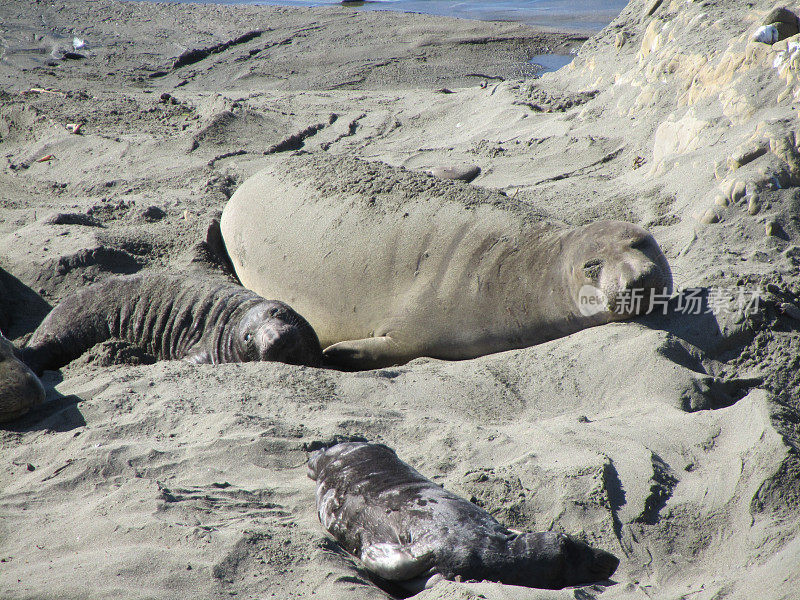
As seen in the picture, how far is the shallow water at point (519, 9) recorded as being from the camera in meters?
15.5

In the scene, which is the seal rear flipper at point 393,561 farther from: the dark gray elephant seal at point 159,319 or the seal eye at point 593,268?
the seal eye at point 593,268

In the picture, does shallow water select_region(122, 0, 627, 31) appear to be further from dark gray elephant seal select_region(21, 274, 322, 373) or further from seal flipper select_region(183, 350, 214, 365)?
seal flipper select_region(183, 350, 214, 365)

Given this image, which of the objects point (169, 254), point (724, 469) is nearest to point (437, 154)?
point (169, 254)

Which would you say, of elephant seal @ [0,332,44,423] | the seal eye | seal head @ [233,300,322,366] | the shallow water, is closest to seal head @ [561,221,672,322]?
the seal eye

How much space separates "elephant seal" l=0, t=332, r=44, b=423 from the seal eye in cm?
298

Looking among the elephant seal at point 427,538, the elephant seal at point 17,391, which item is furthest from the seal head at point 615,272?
the elephant seal at point 17,391

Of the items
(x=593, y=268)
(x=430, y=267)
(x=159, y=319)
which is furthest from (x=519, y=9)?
(x=159, y=319)

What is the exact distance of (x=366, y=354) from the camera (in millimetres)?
4379

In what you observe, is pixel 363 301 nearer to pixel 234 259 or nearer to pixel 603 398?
pixel 234 259

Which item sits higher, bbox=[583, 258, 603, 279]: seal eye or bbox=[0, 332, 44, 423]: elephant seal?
bbox=[583, 258, 603, 279]: seal eye

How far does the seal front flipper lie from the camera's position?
4.36 metres

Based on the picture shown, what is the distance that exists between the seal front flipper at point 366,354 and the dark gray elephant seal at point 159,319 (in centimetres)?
24

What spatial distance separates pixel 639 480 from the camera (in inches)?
98.8

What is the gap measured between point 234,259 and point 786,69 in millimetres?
4231
